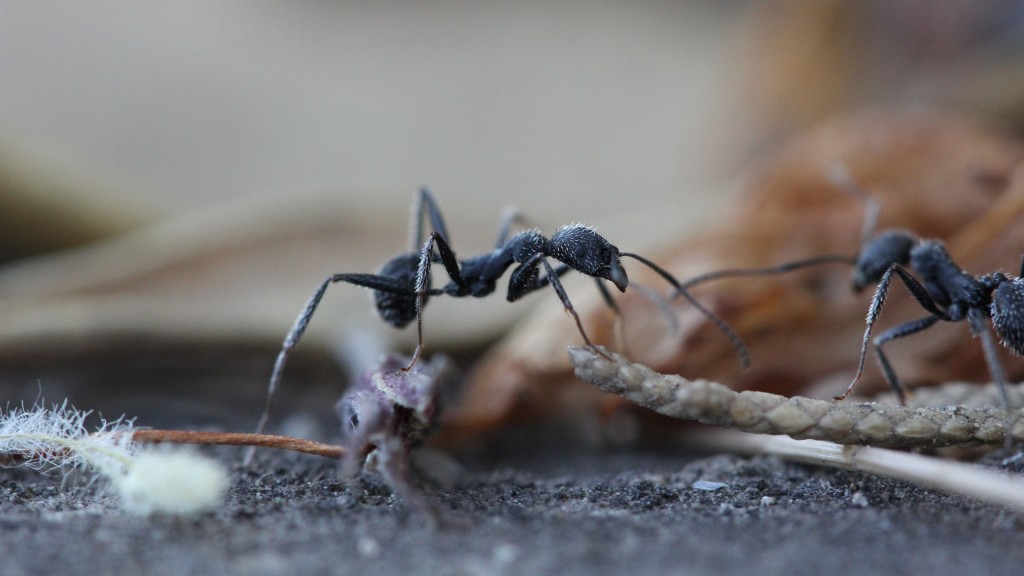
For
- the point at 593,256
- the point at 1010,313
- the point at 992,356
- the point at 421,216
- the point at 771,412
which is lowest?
the point at 771,412

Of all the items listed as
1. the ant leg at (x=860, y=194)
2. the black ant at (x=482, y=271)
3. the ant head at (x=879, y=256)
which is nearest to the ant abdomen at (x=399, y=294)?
the black ant at (x=482, y=271)

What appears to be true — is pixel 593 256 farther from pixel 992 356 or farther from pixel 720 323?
pixel 992 356

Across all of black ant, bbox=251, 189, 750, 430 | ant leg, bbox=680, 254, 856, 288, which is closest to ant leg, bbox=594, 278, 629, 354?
black ant, bbox=251, 189, 750, 430

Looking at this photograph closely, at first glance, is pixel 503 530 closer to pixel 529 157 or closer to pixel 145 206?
pixel 145 206

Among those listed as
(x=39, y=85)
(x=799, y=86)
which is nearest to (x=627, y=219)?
(x=799, y=86)

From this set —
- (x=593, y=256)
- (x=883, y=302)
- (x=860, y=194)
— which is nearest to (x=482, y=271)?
(x=593, y=256)

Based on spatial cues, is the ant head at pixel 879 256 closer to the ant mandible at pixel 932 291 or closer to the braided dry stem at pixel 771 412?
the ant mandible at pixel 932 291

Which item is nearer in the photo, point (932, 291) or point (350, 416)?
point (350, 416)
